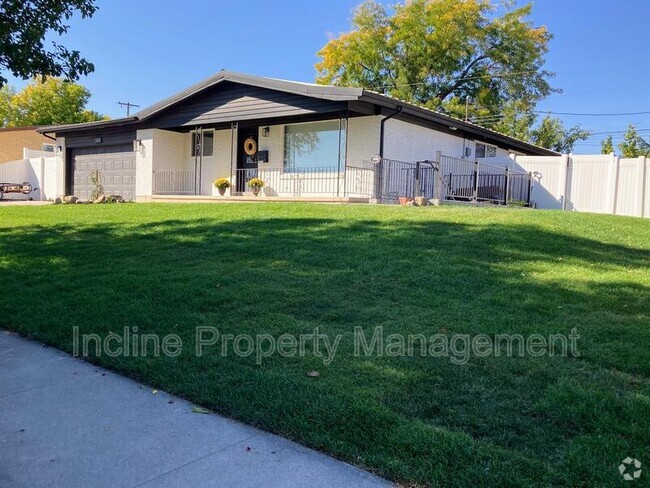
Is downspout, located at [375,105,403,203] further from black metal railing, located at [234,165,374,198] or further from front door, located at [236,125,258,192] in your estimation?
front door, located at [236,125,258,192]

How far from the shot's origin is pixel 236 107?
17.5m

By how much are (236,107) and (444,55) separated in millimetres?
20508

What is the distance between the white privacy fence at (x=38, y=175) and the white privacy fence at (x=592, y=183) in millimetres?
19729

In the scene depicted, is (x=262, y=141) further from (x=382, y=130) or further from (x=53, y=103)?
(x=53, y=103)

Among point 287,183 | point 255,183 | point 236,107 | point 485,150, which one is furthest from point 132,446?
point 485,150

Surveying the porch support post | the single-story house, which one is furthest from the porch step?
the porch support post

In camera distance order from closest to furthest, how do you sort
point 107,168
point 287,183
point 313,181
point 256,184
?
point 313,181
point 256,184
point 287,183
point 107,168

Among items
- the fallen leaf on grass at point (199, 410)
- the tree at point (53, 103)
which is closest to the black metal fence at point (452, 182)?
the fallen leaf on grass at point (199, 410)

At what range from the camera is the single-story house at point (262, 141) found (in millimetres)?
15578

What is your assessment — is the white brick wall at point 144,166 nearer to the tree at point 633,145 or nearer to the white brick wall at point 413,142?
the white brick wall at point 413,142

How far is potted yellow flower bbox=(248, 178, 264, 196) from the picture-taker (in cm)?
1738

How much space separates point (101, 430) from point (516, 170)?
17848mm

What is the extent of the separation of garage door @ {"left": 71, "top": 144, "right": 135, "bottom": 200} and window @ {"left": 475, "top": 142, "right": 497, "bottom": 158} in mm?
13245

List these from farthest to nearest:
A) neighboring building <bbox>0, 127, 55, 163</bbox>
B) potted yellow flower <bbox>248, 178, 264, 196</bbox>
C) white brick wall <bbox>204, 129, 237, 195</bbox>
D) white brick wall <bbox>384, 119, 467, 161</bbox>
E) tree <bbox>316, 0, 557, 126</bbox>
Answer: neighboring building <bbox>0, 127, 55, 163</bbox>
tree <bbox>316, 0, 557, 126</bbox>
white brick wall <bbox>204, 129, 237, 195</bbox>
potted yellow flower <bbox>248, 178, 264, 196</bbox>
white brick wall <bbox>384, 119, 467, 161</bbox>
